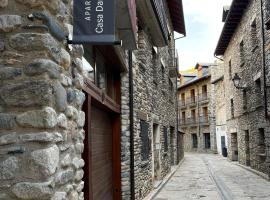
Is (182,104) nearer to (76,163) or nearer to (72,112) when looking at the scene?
(76,163)

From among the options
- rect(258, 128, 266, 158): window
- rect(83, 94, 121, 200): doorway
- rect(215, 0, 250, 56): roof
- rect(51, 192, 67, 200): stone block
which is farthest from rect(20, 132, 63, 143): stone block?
rect(215, 0, 250, 56): roof

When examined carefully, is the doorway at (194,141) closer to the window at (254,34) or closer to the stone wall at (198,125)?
the stone wall at (198,125)

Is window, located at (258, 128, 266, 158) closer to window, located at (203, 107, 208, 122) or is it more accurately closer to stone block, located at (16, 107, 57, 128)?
stone block, located at (16, 107, 57, 128)

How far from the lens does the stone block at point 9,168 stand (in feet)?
8.55

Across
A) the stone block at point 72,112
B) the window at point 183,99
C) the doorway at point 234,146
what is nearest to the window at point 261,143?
the doorway at point 234,146

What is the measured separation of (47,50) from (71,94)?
502 mm

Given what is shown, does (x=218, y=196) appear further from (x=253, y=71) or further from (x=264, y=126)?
(x=253, y=71)

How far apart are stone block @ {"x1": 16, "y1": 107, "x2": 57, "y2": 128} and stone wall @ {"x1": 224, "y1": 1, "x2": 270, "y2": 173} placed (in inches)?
464

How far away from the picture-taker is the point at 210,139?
3628cm

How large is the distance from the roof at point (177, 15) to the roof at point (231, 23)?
2077 mm

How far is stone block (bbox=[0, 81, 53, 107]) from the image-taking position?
2.68m

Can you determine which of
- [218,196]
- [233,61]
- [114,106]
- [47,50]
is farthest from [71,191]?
[233,61]

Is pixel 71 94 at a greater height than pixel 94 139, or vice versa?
pixel 71 94

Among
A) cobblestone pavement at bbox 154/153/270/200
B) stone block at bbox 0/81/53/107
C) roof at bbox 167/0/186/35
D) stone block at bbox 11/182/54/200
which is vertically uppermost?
roof at bbox 167/0/186/35
